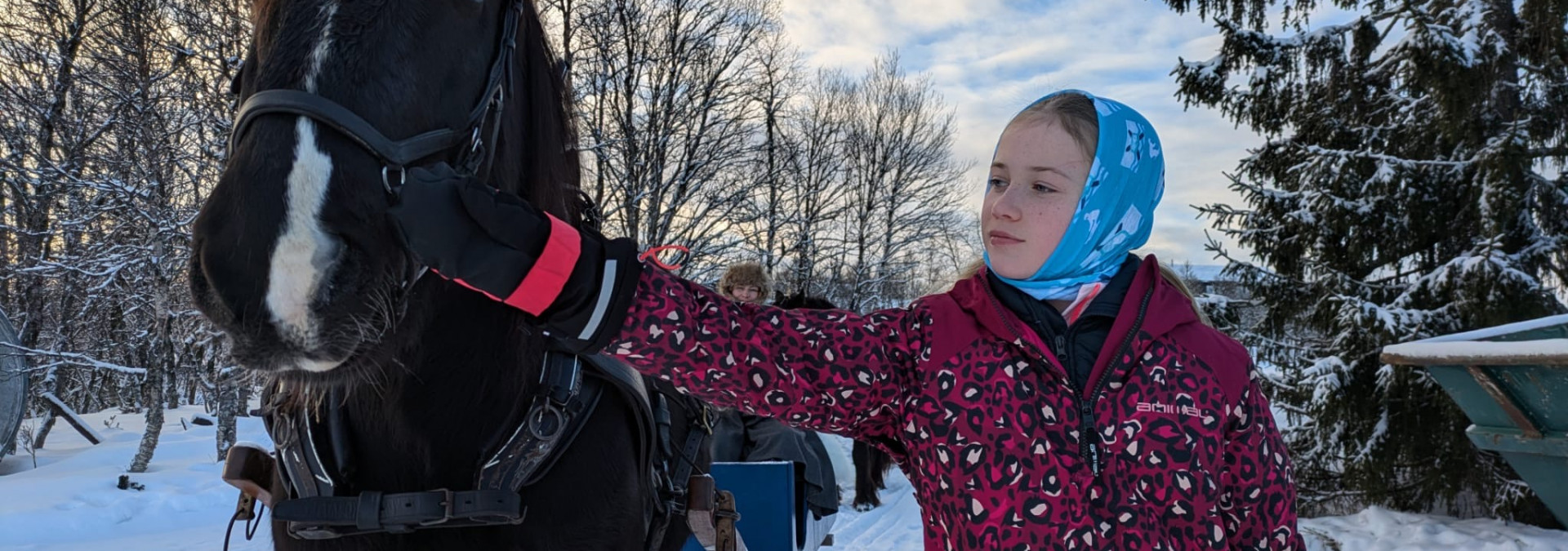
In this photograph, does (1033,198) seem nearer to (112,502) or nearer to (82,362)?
(112,502)

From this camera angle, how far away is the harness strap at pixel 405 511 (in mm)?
1451

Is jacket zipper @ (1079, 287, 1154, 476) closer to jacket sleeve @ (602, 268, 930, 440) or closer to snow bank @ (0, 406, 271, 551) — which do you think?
Result: jacket sleeve @ (602, 268, 930, 440)

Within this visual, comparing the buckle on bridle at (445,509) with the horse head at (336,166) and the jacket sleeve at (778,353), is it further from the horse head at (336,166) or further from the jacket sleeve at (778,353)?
the jacket sleeve at (778,353)

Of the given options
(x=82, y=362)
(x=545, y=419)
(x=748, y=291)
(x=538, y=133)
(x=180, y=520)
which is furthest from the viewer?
(x=82, y=362)

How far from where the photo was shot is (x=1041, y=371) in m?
1.43

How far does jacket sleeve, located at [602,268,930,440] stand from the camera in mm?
1249

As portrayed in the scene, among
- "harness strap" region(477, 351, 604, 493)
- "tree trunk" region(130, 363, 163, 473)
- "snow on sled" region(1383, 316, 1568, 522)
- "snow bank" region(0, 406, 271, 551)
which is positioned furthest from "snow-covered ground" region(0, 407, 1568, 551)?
"harness strap" region(477, 351, 604, 493)

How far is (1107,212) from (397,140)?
1163 mm

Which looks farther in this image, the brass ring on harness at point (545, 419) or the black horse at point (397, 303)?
the brass ring on harness at point (545, 419)

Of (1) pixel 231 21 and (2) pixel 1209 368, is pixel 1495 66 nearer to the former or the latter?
(2) pixel 1209 368

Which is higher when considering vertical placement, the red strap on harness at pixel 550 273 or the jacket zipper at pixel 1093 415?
the red strap on harness at pixel 550 273

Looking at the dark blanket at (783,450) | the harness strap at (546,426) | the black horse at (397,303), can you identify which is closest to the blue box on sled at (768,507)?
the dark blanket at (783,450)

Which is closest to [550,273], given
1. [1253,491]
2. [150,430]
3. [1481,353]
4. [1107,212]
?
[1107,212]

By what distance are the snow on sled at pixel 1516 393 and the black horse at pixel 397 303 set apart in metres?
2.93
